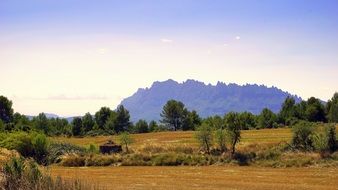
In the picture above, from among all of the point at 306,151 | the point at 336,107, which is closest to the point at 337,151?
the point at 306,151

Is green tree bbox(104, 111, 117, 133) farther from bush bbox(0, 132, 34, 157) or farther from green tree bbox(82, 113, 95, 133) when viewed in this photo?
bush bbox(0, 132, 34, 157)

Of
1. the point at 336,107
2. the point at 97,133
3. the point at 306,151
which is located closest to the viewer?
the point at 306,151

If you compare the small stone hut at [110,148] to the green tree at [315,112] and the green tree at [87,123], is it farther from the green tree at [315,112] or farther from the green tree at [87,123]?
the green tree at [87,123]

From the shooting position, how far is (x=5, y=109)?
126500 millimetres

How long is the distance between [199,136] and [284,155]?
12.3 metres

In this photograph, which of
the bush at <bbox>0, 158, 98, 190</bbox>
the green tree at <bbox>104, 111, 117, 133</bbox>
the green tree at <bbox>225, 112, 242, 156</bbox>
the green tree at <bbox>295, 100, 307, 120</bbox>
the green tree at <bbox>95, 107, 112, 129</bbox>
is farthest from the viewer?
the green tree at <bbox>95, 107, 112, 129</bbox>

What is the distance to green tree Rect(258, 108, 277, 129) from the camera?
383 feet

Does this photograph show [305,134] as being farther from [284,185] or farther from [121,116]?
[121,116]

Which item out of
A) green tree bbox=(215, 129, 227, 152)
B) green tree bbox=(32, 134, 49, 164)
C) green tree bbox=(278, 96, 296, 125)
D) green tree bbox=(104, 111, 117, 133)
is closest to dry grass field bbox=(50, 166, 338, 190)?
green tree bbox=(215, 129, 227, 152)

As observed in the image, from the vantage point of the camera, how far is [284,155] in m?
58.7

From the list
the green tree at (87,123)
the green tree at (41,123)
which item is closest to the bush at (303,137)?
the green tree at (87,123)

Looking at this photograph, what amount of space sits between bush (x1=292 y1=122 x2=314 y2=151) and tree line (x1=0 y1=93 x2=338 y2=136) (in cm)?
4364

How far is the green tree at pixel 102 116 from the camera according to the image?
440 feet

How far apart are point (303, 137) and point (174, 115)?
76.5m
